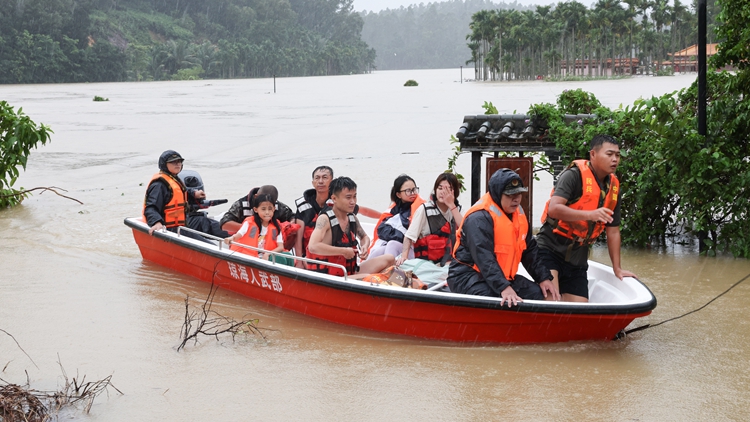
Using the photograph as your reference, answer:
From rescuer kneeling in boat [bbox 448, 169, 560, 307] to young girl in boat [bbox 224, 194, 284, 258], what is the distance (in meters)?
2.48

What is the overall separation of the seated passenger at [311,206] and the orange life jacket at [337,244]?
434 millimetres

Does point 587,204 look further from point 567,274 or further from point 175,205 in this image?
point 175,205

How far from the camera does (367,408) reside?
5.72 metres

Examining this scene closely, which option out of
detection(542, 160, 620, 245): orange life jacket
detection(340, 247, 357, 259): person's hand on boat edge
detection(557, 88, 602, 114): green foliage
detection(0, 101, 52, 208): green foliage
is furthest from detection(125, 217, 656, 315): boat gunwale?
detection(0, 101, 52, 208): green foliage

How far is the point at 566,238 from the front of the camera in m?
6.40

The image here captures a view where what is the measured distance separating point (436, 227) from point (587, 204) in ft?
5.15

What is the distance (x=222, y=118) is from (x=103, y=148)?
45.7ft

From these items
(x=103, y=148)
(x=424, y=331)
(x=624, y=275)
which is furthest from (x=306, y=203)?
(x=103, y=148)

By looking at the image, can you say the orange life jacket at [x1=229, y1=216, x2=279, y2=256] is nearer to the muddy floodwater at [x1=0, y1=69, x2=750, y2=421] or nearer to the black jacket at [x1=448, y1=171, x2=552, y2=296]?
the muddy floodwater at [x1=0, y1=69, x2=750, y2=421]

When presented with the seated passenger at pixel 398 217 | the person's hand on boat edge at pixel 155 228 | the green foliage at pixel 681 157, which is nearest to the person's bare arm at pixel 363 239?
the seated passenger at pixel 398 217

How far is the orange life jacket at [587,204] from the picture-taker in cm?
617

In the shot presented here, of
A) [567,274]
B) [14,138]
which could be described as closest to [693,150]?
[567,274]

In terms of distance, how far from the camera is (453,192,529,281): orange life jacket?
235 inches

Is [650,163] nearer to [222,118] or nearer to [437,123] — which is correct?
[437,123]
